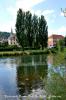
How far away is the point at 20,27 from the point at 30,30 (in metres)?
2.85

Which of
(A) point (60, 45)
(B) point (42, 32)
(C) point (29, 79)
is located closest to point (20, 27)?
(B) point (42, 32)

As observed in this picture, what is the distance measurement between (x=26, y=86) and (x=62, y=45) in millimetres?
12240

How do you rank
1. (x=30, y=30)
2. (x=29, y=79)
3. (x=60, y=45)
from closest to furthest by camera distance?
(x=60, y=45), (x=29, y=79), (x=30, y=30)

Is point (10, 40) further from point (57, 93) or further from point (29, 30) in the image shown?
point (57, 93)

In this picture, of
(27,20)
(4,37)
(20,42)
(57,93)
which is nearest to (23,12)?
(27,20)

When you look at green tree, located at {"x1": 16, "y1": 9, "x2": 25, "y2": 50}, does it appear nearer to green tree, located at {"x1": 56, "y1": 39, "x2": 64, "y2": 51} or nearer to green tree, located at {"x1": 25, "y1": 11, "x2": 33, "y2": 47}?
green tree, located at {"x1": 25, "y1": 11, "x2": 33, "y2": 47}

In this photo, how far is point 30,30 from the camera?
8562 centimetres

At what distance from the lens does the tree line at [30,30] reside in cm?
8369

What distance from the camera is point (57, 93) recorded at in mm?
4809

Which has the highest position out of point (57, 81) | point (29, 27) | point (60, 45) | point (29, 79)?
point (29, 27)

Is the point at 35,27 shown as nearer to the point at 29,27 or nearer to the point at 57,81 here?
the point at 29,27

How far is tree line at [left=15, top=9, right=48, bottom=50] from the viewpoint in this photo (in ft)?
275

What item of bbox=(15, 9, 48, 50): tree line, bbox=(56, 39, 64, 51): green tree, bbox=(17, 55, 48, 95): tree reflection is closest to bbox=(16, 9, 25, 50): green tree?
bbox=(15, 9, 48, 50): tree line

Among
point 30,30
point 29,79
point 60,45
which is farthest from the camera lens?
point 30,30
